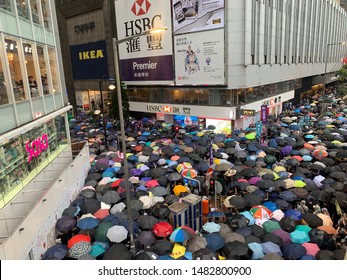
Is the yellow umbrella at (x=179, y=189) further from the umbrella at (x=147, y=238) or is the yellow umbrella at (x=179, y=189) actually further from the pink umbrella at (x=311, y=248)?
the pink umbrella at (x=311, y=248)

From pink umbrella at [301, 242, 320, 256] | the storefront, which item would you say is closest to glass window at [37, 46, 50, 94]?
the storefront

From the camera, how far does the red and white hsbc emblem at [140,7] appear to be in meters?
31.6

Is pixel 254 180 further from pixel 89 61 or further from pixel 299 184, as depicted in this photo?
pixel 89 61

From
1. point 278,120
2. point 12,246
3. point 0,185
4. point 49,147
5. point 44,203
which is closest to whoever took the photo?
point 12,246

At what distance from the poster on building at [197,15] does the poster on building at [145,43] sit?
43.8 inches

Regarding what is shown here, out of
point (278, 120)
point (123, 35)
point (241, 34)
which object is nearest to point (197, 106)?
point (241, 34)

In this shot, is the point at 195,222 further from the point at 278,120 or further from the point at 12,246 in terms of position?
the point at 278,120

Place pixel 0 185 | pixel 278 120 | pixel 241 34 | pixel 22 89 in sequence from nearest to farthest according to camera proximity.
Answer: pixel 0 185
pixel 22 89
pixel 241 34
pixel 278 120

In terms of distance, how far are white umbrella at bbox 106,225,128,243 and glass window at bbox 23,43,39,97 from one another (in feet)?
24.6

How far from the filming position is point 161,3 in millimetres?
30172

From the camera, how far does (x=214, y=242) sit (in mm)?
10367

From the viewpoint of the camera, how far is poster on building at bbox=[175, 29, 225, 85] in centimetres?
2762

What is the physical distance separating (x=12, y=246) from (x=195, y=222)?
23.3 feet

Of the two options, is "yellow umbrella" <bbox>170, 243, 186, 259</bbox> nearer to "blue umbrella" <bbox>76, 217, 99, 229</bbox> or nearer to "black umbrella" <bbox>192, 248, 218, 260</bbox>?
"black umbrella" <bbox>192, 248, 218, 260</bbox>
